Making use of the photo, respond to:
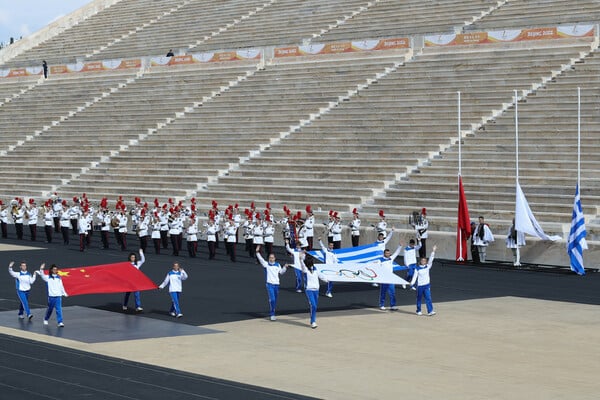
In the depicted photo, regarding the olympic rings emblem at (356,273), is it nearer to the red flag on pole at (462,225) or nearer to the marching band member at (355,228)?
the red flag on pole at (462,225)

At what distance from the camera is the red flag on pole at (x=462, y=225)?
94.6ft

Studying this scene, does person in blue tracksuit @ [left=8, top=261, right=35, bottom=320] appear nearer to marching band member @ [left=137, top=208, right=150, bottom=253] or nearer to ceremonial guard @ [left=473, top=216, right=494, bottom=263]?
marching band member @ [left=137, top=208, right=150, bottom=253]

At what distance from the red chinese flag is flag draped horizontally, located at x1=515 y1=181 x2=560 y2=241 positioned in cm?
1051

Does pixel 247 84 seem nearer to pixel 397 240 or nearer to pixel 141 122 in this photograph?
pixel 141 122

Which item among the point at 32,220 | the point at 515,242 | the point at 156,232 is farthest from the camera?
the point at 32,220

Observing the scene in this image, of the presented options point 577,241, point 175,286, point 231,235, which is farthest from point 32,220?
point 577,241

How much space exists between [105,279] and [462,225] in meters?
11.3

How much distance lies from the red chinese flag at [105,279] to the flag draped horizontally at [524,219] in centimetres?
1051

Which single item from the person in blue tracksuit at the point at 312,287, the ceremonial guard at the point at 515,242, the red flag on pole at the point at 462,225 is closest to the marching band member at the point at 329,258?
the person in blue tracksuit at the point at 312,287

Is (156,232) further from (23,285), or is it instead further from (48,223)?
(23,285)

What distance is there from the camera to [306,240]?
3052cm

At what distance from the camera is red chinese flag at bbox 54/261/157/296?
2069cm

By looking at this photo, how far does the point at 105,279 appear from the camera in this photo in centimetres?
2112

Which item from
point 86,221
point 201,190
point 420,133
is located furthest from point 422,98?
point 86,221
